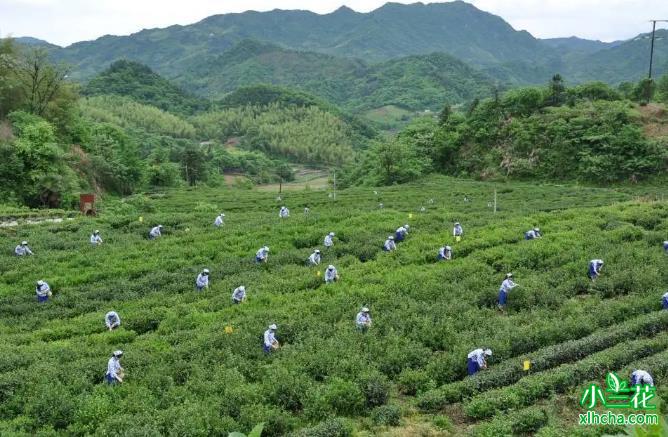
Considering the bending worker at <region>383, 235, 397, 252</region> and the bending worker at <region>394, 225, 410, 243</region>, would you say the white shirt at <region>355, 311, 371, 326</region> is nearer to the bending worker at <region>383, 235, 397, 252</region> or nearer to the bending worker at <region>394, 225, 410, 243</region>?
the bending worker at <region>383, 235, 397, 252</region>

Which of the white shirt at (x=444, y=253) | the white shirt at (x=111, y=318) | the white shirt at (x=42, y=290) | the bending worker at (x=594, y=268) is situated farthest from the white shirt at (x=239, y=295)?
the bending worker at (x=594, y=268)

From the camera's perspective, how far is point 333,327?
1659 cm

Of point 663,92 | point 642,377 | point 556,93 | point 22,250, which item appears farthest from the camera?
point 663,92

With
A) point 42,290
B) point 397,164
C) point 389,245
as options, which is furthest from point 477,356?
point 397,164

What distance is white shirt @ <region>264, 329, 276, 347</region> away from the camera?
1518cm

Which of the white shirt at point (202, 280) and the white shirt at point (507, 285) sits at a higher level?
the white shirt at point (507, 285)

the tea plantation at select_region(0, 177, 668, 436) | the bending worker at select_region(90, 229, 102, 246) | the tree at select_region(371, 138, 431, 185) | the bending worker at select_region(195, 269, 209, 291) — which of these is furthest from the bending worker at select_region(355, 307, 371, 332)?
the tree at select_region(371, 138, 431, 185)

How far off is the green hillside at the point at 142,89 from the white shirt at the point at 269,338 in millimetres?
162825

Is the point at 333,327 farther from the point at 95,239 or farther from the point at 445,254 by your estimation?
the point at 95,239

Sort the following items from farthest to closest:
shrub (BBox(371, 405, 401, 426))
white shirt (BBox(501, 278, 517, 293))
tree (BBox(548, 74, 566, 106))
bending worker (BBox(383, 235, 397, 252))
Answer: tree (BBox(548, 74, 566, 106)) < bending worker (BBox(383, 235, 397, 252)) < white shirt (BBox(501, 278, 517, 293)) < shrub (BBox(371, 405, 401, 426))

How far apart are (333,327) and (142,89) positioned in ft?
568

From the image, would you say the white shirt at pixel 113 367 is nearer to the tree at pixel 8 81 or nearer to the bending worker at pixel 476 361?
the bending worker at pixel 476 361

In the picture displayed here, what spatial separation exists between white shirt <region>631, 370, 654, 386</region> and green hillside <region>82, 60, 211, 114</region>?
169 metres

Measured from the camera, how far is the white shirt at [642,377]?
11.4 m
